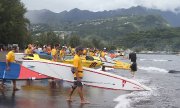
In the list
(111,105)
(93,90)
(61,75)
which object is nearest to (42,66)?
(61,75)

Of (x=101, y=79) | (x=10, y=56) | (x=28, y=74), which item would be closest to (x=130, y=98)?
(x=101, y=79)

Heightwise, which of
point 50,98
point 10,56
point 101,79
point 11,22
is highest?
point 11,22

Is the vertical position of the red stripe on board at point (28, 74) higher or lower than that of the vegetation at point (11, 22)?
lower

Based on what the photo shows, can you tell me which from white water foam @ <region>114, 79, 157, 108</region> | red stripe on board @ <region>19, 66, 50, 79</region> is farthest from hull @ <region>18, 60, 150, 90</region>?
red stripe on board @ <region>19, 66, 50, 79</region>

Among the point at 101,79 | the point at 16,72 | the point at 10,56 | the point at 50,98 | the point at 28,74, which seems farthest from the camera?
the point at 28,74

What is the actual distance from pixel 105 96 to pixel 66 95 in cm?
187

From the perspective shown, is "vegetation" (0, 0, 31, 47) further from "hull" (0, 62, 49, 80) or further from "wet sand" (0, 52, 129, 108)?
"hull" (0, 62, 49, 80)

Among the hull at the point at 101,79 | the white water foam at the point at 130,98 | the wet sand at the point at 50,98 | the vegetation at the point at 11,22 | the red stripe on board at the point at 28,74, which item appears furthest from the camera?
the vegetation at the point at 11,22

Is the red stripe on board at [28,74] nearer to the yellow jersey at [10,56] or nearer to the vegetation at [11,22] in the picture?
the yellow jersey at [10,56]

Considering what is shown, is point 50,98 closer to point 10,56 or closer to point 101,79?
point 101,79

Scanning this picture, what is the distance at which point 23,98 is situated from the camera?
50.5 feet

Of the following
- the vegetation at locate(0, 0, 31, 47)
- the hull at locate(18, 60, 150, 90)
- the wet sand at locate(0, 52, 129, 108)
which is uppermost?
the vegetation at locate(0, 0, 31, 47)

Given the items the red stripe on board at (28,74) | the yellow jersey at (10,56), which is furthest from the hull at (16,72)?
the yellow jersey at (10,56)

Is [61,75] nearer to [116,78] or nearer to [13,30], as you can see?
[116,78]
